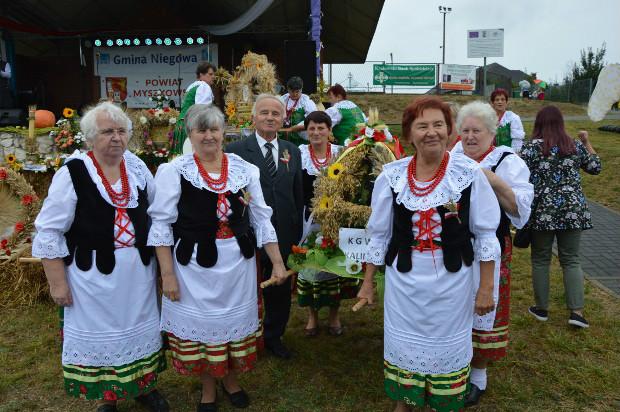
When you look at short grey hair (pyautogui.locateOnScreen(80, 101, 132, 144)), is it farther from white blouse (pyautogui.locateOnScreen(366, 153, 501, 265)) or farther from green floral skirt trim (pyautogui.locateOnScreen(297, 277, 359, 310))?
green floral skirt trim (pyautogui.locateOnScreen(297, 277, 359, 310))

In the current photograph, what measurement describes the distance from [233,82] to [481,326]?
4.97 metres

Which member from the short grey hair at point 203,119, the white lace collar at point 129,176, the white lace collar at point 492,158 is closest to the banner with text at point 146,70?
the white lace collar at point 129,176

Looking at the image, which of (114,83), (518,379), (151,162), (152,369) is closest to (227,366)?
(152,369)

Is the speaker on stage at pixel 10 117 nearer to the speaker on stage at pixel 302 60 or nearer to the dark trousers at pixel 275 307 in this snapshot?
the speaker on stage at pixel 302 60

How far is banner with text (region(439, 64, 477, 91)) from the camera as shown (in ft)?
76.8

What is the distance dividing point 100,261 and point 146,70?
12723 millimetres

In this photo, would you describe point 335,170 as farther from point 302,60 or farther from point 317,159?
point 302,60

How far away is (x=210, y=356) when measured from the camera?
113 inches

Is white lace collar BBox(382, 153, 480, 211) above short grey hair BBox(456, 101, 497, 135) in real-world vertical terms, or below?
below

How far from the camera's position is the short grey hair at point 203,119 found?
276 cm

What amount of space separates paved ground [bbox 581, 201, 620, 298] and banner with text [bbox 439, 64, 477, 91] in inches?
637

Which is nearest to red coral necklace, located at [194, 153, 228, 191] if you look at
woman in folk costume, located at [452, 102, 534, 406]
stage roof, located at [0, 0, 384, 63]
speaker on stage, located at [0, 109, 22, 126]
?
woman in folk costume, located at [452, 102, 534, 406]

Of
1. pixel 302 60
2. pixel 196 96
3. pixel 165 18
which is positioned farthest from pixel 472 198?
pixel 165 18

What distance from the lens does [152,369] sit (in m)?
2.88
